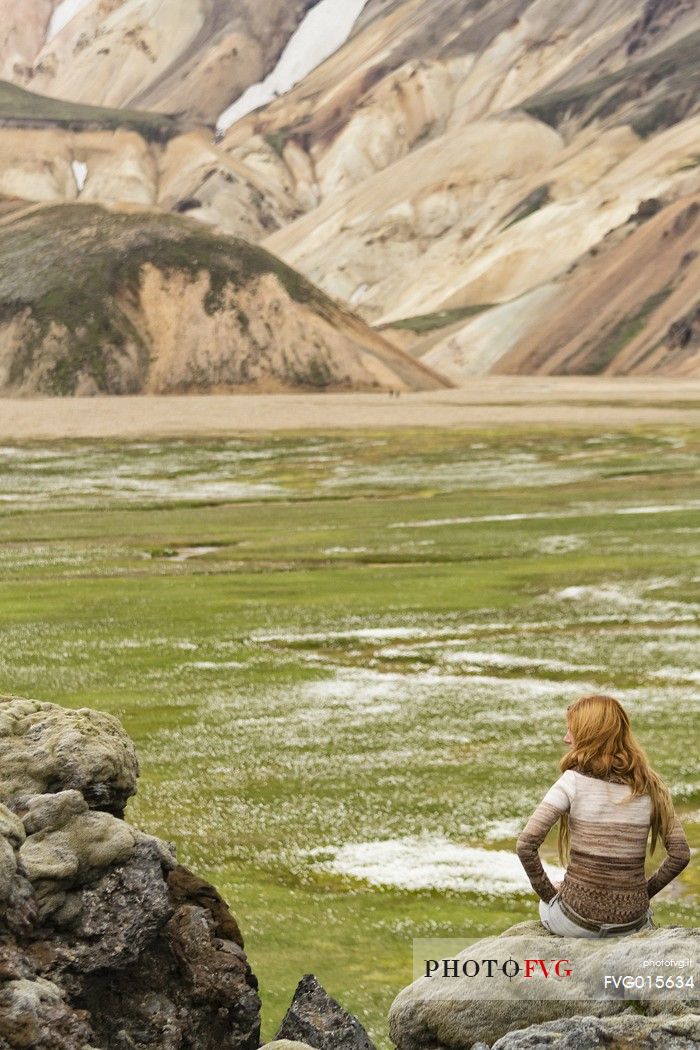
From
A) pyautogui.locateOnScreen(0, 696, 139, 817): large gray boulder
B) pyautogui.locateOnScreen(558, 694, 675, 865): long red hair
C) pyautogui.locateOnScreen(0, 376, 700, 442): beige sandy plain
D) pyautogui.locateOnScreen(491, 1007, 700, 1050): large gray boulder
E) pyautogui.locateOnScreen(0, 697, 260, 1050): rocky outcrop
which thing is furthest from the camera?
pyautogui.locateOnScreen(0, 376, 700, 442): beige sandy plain

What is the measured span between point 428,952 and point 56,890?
2.86 metres

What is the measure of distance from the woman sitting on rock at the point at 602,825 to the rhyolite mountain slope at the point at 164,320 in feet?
A: 433

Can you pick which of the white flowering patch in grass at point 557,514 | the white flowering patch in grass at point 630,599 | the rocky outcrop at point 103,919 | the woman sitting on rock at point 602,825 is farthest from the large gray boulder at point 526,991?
the white flowering patch in grass at point 557,514

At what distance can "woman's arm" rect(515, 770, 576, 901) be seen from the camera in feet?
30.1

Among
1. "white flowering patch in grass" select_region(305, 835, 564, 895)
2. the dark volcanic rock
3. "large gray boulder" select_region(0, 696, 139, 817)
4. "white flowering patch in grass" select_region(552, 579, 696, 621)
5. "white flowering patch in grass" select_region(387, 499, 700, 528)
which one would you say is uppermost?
"large gray boulder" select_region(0, 696, 139, 817)

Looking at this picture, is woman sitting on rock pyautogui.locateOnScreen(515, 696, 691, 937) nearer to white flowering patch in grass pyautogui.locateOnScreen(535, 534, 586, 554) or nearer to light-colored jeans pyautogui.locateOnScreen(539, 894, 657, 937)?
light-colored jeans pyautogui.locateOnScreen(539, 894, 657, 937)

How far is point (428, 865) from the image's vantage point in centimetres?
1622

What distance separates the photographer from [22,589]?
37.1 metres

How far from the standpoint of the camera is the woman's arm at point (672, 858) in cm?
931

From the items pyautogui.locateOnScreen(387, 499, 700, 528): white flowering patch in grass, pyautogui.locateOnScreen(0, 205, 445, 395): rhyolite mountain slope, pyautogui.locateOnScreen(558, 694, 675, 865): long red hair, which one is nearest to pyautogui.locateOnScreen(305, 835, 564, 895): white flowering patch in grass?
pyautogui.locateOnScreen(558, 694, 675, 865): long red hair

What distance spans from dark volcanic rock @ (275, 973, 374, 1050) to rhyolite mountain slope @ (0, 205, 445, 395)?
131457mm

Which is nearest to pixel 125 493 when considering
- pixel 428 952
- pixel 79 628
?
pixel 79 628

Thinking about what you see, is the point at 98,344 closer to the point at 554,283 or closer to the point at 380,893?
the point at 554,283

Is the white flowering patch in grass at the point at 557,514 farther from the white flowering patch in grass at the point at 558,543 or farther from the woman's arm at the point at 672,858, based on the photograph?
the woman's arm at the point at 672,858
